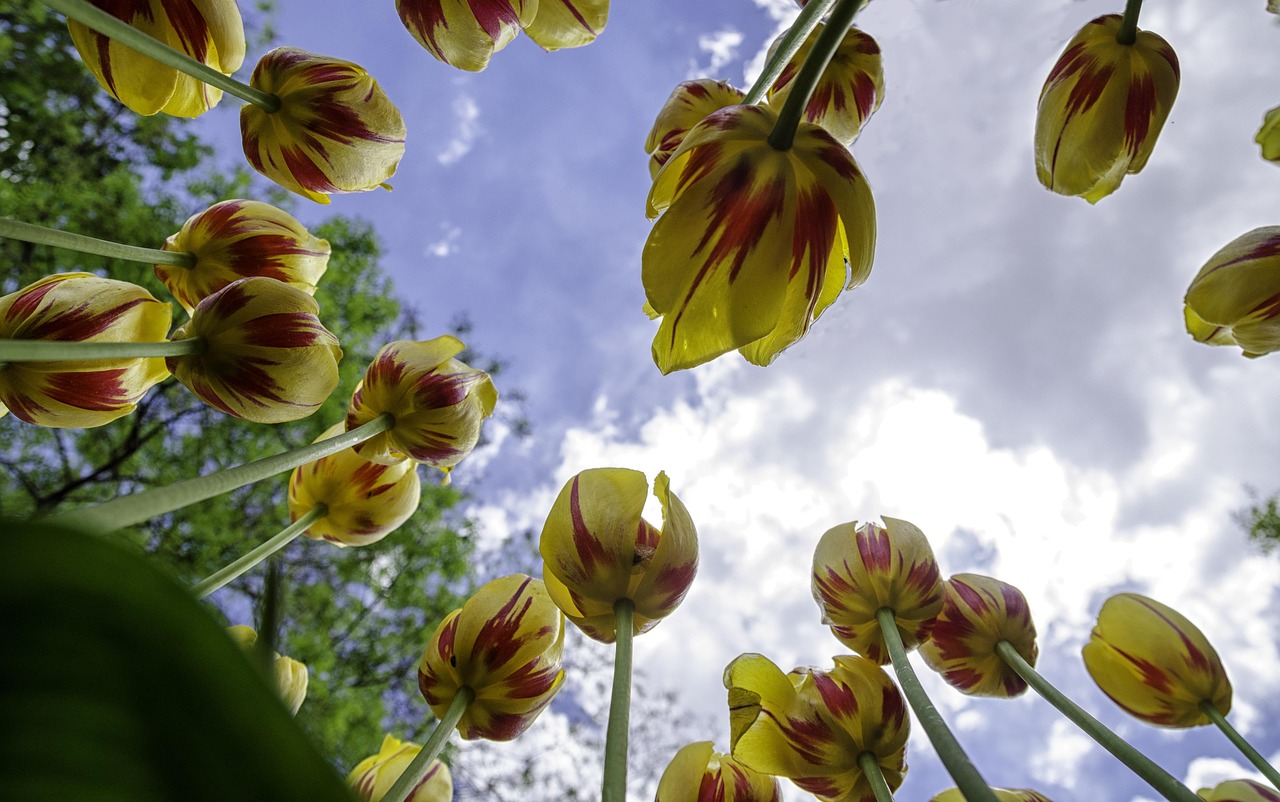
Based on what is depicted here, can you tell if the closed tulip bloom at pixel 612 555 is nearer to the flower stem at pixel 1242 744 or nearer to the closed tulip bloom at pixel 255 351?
the closed tulip bloom at pixel 255 351

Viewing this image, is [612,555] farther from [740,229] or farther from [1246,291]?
[1246,291]

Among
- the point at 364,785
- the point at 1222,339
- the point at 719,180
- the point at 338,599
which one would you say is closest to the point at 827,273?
the point at 719,180

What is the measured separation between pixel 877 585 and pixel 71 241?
418 mm

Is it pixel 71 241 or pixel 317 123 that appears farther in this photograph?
pixel 317 123

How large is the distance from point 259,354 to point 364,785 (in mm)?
256

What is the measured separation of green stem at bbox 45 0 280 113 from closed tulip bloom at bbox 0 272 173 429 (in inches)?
5.6

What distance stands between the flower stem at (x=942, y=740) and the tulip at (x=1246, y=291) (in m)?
0.24

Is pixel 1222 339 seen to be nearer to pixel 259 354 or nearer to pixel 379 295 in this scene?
pixel 259 354

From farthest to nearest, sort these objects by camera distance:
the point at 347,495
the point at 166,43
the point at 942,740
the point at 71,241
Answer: the point at 347,495 < the point at 166,43 < the point at 71,241 < the point at 942,740

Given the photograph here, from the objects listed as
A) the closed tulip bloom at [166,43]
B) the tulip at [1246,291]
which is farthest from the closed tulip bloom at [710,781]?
the closed tulip bloom at [166,43]

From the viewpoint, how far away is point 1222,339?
448 mm

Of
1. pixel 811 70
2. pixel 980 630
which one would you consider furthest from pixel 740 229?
pixel 980 630

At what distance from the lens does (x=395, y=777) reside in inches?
19.1

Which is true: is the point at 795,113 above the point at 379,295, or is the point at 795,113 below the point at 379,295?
below
